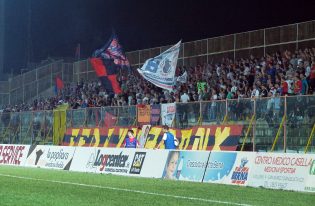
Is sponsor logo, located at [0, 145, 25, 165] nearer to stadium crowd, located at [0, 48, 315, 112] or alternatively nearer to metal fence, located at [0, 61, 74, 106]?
stadium crowd, located at [0, 48, 315, 112]

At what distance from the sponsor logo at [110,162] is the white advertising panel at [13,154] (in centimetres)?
642

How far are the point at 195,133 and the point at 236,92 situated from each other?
2.86 metres

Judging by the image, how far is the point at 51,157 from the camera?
28.3 meters

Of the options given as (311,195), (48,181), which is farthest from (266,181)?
(48,181)

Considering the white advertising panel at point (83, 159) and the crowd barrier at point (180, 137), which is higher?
the crowd barrier at point (180, 137)

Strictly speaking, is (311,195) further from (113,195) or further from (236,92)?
(236,92)

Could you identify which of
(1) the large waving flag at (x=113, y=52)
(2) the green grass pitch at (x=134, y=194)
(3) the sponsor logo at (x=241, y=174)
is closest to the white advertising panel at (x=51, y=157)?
(1) the large waving flag at (x=113, y=52)

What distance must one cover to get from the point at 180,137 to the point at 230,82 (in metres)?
4.09

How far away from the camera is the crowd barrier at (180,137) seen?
2445 centimetres

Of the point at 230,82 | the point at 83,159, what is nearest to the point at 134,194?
the point at 83,159

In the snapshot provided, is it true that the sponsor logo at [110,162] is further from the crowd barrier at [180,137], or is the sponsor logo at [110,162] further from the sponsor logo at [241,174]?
the sponsor logo at [241,174]

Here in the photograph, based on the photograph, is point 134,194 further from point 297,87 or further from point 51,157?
point 51,157

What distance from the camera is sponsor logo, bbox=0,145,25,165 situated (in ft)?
102

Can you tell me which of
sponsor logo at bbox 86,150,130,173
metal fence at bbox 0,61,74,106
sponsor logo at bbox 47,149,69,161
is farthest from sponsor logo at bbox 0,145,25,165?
metal fence at bbox 0,61,74,106
